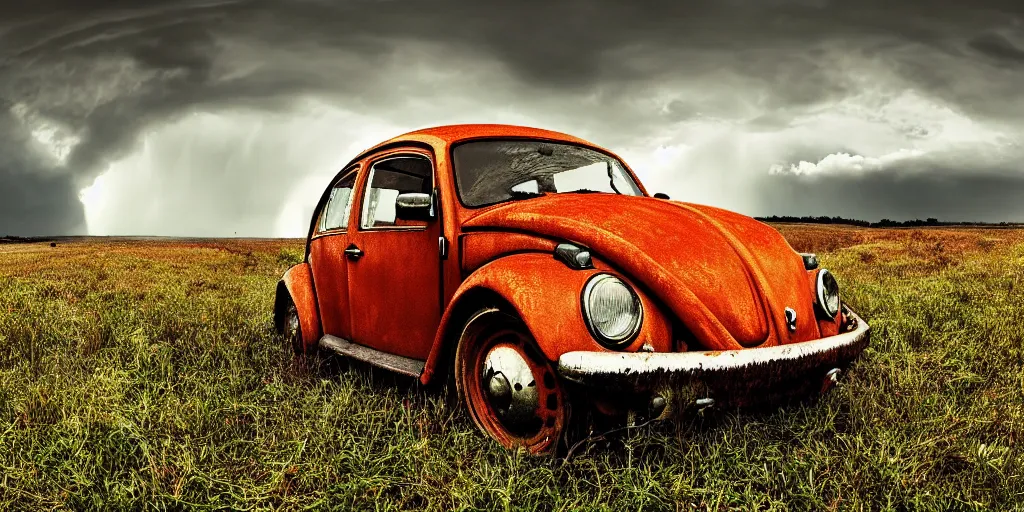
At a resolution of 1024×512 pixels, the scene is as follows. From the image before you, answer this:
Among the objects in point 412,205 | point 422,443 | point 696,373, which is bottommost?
point 422,443

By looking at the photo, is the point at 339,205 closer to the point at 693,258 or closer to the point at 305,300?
the point at 305,300

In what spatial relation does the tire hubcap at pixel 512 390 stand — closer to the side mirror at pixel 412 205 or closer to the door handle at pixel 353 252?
the side mirror at pixel 412 205

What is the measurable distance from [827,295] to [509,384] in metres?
1.67

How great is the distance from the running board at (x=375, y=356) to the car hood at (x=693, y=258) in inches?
33.2

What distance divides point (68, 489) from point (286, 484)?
32.8 inches

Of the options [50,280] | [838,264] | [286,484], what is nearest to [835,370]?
[286,484]

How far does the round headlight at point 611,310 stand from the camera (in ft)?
7.37

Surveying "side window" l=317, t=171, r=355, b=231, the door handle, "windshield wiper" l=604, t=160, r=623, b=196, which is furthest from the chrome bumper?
"side window" l=317, t=171, r=355, b=231

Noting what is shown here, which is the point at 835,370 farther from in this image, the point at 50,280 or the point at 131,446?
the point at 50,280

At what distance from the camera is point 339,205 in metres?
4.59

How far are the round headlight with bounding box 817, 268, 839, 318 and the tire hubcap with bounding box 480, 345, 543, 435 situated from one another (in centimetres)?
152

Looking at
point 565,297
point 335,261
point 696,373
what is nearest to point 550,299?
point 565,297

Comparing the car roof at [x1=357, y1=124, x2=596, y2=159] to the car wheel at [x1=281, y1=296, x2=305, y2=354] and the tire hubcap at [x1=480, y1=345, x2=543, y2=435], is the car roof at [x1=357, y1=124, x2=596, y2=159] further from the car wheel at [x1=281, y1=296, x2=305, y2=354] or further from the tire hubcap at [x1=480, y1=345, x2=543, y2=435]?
the car wheel at [x1=281, y1=296, x2=305, y2=354]

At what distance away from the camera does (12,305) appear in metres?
6.36
